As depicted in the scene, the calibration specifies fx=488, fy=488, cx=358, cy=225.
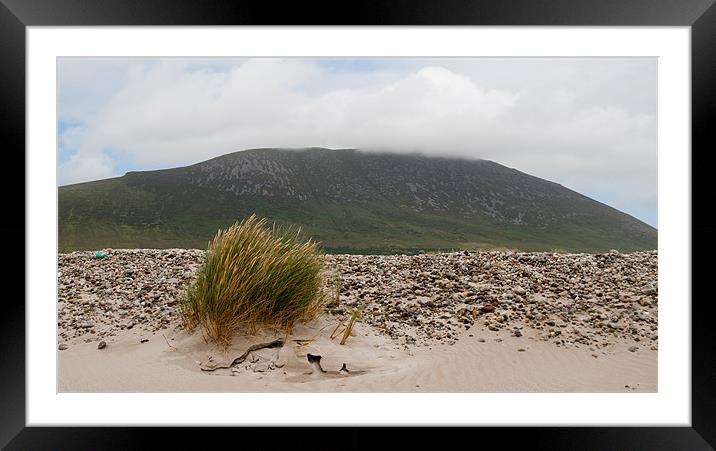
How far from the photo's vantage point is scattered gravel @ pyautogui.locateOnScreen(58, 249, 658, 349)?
170 inches

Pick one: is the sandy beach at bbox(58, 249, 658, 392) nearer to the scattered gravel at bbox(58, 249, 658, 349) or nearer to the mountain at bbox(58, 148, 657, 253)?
the scattered gravel at bbox(58, 249, 658, 349)

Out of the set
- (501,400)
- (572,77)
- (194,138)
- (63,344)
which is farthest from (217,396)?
(194,138)

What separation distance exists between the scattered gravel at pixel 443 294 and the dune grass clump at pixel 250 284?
→ 433mm

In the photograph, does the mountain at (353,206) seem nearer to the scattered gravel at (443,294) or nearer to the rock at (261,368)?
the scattered gravel at (443,294)

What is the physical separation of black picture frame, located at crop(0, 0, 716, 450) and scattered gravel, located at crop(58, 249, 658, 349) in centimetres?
178

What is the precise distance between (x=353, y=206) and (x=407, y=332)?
1632 inches

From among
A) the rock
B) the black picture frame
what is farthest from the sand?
the black picture frame

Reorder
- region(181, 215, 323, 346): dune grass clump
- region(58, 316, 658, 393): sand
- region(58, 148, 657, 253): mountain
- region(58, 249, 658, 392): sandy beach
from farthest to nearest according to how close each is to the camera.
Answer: region(58, 148, 657, 253): mountain
region(181, 215, 323, 346): dune grass clump
region(58, 249, 658, 392): sandy beach
region(58, 316, 658, 393): sand
